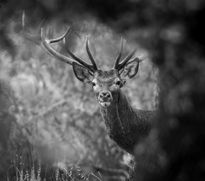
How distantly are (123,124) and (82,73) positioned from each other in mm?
1024

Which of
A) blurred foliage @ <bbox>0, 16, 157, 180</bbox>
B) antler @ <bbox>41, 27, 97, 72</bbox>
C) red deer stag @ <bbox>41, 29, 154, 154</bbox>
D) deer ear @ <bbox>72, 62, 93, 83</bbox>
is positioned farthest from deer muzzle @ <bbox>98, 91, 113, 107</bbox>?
blurred foliage @ <bbox>0, 16, 157, 180</bbox>

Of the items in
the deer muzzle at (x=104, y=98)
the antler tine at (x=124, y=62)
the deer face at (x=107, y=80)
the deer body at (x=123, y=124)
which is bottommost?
the deer body at (x=123, y=124)

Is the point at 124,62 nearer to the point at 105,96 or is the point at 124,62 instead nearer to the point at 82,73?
the point at 82,73

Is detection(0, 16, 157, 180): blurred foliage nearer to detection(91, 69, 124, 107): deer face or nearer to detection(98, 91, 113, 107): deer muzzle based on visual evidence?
detection(91, 69, 124, 107): deer face

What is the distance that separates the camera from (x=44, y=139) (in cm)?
1167

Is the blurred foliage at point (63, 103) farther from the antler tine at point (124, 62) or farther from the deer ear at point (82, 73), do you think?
the antler tine at point (124, 62)

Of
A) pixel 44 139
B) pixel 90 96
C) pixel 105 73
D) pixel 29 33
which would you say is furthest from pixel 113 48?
pixel 105 73

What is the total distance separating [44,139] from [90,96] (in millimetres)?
Answer: 1223

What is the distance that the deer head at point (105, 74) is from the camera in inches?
279

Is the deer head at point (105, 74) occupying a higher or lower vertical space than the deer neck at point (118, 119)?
higher

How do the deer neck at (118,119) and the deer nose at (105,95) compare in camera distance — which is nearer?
the deer nose at (105,95)

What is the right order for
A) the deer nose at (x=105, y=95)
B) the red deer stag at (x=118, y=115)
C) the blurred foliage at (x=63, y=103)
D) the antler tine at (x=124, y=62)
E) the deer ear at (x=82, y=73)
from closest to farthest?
the deer nose at (x=105, y=95) < the red deer stag at (x=118, y=115) < the antler tine at (x=124, y=62) < the deer ear at (x=82, y=73) < the blurred foliage at (x=63, y=103)

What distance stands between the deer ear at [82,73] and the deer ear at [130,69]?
43 cm

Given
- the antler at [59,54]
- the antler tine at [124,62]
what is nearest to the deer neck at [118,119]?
the antler tine at [124,62]
